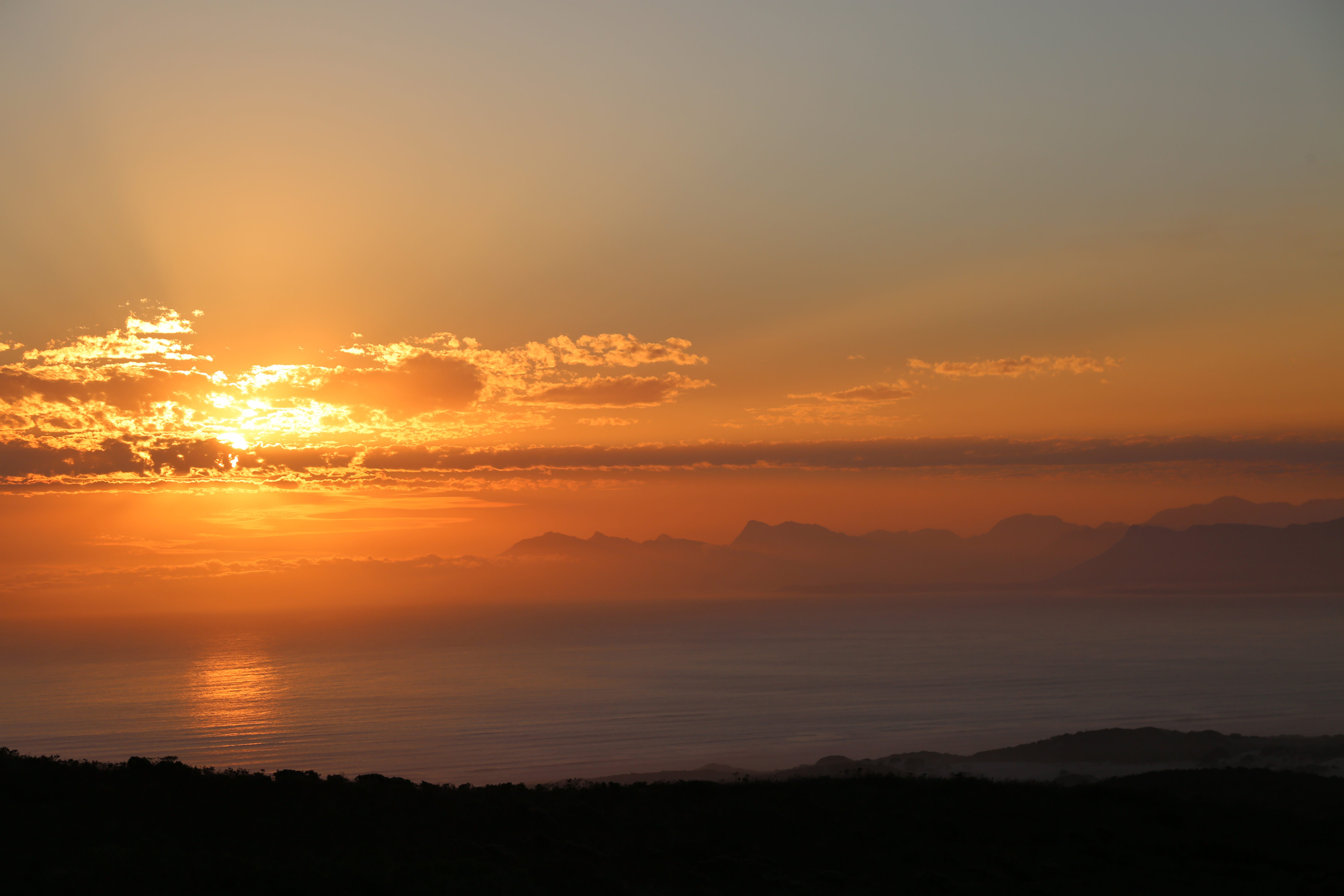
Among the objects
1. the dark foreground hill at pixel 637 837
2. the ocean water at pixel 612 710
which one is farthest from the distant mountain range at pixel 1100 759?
the ocean water at pixel 612 710

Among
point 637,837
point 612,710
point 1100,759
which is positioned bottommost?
point 612,710

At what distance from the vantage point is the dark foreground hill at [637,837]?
2155 cm

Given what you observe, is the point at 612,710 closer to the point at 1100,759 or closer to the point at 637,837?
the point at 1100,759

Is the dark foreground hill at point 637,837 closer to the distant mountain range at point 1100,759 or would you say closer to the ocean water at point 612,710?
the distant mountain range at point 1100,759

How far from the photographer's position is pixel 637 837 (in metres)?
28.5

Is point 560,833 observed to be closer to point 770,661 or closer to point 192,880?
point 192,880

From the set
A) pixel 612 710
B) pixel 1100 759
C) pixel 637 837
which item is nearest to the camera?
pixel 637 837

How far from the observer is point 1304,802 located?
35.2 m

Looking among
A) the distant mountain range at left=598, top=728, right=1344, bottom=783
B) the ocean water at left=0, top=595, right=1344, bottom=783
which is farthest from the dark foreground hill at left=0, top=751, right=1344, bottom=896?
the ocean water at left=0, top=595, right=1344, bottom=783

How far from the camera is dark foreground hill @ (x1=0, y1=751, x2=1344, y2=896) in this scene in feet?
70.7

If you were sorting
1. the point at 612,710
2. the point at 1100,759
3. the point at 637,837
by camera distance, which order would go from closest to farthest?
the point at 637,837 < the point at 1100,759 < the point at 612,710

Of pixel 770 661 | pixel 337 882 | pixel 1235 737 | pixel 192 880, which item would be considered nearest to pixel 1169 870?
pixel 337 882

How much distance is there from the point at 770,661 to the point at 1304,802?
168098 millimetres

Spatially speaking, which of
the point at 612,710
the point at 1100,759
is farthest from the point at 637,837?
the point at 612,710
